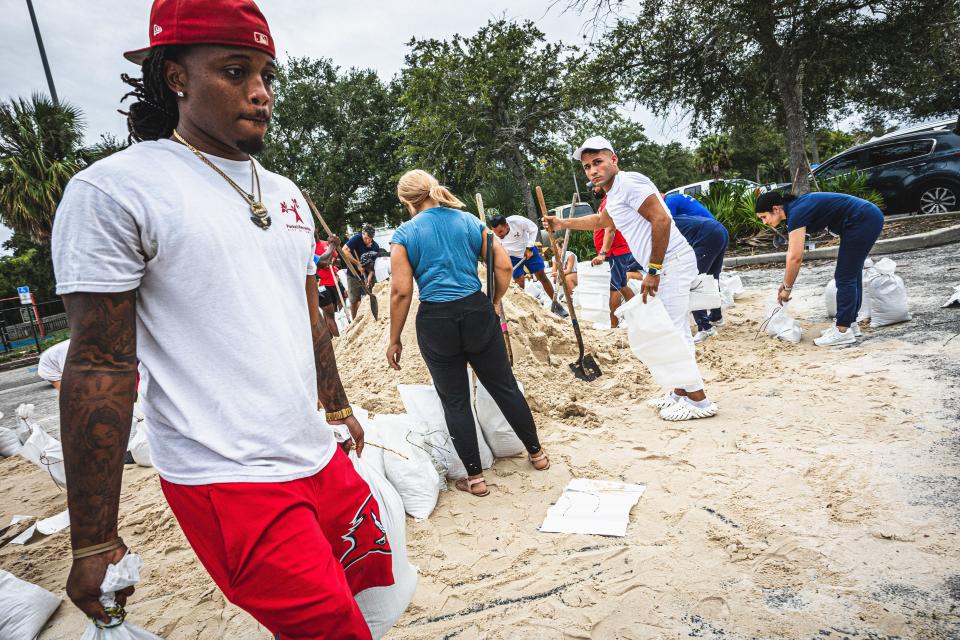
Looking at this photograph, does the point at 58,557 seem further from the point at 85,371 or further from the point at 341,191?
the point at 341,191

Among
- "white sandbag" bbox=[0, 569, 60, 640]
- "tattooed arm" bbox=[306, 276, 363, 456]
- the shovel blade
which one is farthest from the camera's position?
the shovel blade

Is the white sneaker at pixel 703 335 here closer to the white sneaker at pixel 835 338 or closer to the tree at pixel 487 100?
the white sneaker at pixel 835 338

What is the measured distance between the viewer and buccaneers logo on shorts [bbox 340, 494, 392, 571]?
4.48 feet

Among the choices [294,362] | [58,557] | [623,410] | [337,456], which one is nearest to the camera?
[294,362]

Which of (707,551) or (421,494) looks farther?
(421,494)

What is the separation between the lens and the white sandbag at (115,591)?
1.01 meters

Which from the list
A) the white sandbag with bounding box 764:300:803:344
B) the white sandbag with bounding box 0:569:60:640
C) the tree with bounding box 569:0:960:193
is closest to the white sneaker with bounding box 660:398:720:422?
the white sandbag with bounding box 764:300:803:344

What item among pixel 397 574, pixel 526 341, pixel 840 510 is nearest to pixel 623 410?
pixel 526 341

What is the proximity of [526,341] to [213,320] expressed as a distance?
13.8 ft

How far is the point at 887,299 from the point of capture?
480cm

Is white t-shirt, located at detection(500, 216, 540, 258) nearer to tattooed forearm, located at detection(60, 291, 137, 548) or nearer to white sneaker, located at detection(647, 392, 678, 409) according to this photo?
white sneaker, located at detection(647, 392, 678, 409)

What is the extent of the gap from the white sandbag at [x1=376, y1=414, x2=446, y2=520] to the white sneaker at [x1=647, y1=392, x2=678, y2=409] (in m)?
1.90

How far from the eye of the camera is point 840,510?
244 centimetres

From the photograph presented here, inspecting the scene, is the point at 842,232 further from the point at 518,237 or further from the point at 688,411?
the point at 518,237
